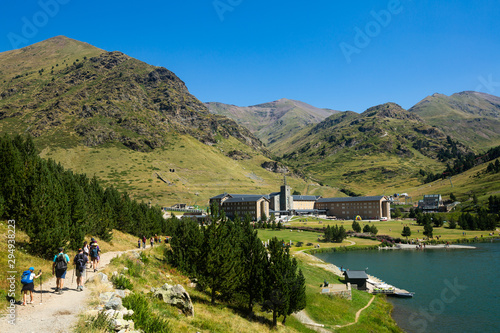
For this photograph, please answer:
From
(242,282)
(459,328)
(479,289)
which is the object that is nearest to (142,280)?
(242,282)

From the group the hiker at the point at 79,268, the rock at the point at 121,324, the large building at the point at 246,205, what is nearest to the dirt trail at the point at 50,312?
the hiker at the point at 79,268

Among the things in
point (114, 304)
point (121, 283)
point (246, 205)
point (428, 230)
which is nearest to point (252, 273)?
point (121, 283)

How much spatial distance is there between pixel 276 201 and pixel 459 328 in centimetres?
13246

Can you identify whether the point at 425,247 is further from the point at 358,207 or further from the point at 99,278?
the point at 99,278

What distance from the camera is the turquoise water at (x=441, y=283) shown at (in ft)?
127

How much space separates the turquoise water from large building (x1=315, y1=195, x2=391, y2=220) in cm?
6624

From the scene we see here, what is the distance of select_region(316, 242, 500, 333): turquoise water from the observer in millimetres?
38562

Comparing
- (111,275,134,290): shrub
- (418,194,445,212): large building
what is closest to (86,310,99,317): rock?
(111,275,134,290): shrub

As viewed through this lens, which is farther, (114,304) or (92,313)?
(114,304)

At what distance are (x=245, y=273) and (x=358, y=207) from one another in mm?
149188

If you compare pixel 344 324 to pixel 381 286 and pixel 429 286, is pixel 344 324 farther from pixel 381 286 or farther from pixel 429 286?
pixel 429 286

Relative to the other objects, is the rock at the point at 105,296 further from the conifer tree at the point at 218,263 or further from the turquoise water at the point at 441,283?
the turquoise water at the point at 441,283

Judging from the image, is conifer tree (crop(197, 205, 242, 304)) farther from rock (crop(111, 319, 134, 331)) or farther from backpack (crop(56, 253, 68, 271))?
rock (crop(111, 319, 134, 331))

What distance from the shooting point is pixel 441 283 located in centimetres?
5509
